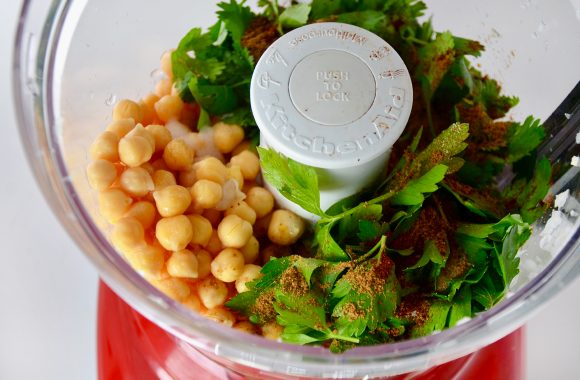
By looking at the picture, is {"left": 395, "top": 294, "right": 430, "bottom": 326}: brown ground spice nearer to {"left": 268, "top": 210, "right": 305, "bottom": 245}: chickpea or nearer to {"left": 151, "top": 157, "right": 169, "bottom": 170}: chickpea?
{"left": 268, "top": 210, "right": 305, "bottom": 245}: chickpea

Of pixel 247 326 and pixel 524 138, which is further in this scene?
pixel 524 138

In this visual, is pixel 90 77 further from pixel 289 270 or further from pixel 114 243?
pixel 289 270

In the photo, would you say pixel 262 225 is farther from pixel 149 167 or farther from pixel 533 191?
pixel 533 191

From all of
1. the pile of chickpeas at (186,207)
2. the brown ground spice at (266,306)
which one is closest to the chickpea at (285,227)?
the pile of chickpeas at (186,207)

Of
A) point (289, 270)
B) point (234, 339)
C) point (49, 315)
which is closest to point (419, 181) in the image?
point (289, 270)

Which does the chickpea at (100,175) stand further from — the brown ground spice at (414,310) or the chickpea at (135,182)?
the brown ground spice at (414,310)

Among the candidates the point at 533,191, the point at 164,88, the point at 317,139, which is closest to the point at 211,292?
the point at 317,139
